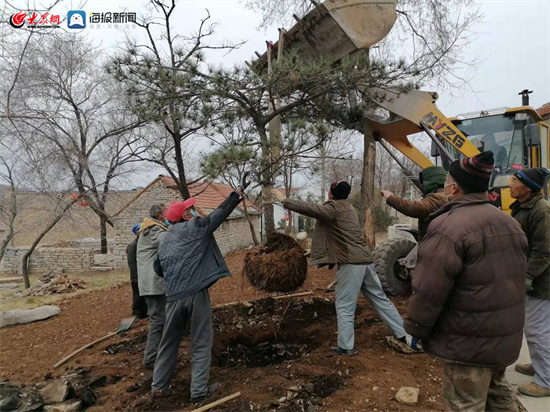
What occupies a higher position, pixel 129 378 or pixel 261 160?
pixel 261 160

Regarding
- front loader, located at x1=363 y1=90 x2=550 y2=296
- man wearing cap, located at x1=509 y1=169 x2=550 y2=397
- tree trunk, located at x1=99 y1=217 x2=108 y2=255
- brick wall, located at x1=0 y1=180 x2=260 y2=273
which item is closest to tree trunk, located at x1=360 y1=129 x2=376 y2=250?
front loader, located at x1=363 y1=90 x2=550 y2=296

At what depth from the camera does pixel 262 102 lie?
463cm

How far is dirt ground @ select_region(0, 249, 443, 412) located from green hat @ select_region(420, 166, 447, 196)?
5.81 feet

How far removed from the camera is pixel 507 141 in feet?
19.5

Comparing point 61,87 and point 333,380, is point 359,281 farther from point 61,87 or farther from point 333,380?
point 61,87

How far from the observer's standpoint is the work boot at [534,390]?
9.86 feet

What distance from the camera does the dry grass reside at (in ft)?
30.9

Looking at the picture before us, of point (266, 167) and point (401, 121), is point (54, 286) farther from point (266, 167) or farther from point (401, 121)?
point (401, 121)

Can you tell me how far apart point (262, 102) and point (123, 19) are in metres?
4.38

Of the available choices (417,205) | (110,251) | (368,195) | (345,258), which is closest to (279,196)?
(345,258)

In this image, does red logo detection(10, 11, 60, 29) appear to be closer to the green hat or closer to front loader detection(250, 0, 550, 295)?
front loader detection(250, 0, 550, 295)

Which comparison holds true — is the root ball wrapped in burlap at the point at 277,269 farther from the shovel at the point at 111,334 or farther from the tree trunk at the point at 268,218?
the shovel at the point at 111,334

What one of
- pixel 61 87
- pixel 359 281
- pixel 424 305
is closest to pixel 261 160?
pixel 359 281

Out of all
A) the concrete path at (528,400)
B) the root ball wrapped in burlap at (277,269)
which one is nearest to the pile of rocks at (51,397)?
the root ball wrapped in burlap at (277,269)
